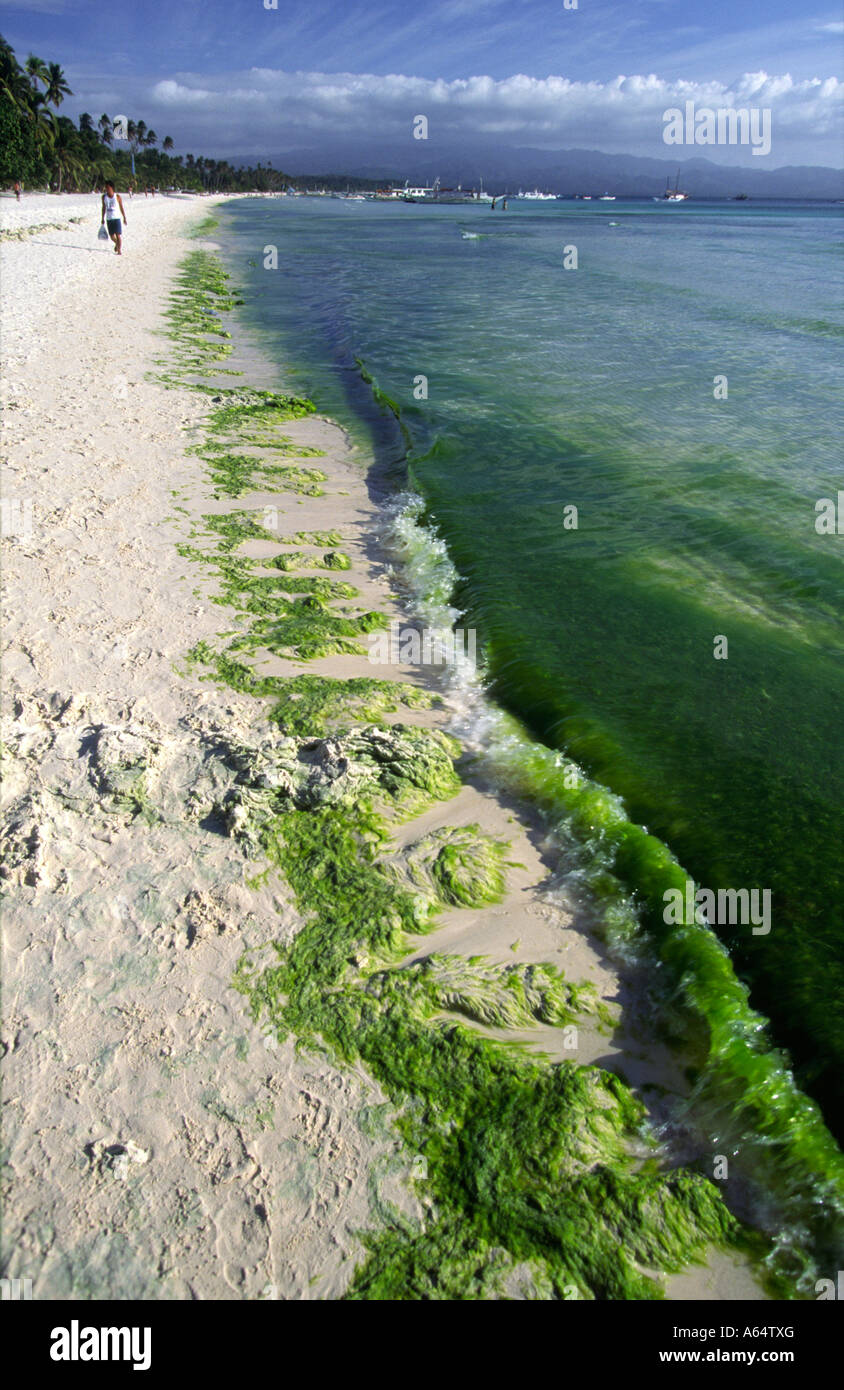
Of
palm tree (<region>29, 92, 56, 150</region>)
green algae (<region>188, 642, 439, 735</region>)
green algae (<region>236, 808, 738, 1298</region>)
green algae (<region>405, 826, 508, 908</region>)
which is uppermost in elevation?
palm tree (<region>29, 92, 56, 150</region>)

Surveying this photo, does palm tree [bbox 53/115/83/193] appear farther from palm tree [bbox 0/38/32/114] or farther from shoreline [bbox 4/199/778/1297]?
shoreline [bbox 4/199/778/1297]

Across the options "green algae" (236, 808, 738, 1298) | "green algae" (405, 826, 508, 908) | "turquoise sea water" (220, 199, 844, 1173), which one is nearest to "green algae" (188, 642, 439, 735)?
"turquoise sea water" (220, 199, 844, 1173)

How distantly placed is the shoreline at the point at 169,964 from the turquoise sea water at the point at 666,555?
1.21m

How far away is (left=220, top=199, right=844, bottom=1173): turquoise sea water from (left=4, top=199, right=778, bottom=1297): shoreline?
1.21 m

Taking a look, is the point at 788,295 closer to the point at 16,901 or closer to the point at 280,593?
the point at 280,593

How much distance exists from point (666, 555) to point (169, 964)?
24.7ft

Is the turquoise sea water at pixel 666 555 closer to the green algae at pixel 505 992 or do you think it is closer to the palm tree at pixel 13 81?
the green algae at pixel 505 992

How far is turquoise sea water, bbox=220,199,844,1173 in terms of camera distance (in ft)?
17.1

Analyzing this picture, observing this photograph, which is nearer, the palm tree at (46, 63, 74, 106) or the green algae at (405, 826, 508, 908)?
the green algae at (405, 826, 508, 908)

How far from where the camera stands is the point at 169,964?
393 cm

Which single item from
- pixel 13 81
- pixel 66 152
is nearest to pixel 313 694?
pixel 13 81

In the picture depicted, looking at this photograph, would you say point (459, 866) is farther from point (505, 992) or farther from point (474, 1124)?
point (474, 1124)

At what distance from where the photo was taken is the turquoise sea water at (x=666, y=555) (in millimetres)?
5219

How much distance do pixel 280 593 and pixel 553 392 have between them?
10835mm
